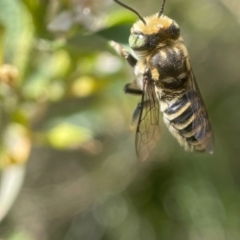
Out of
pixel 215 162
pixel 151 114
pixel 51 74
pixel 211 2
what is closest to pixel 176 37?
pixel 151 114

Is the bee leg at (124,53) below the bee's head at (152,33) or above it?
below

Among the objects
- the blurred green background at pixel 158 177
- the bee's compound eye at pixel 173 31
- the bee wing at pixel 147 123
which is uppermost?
the bee's compound eye at pixel 173 31

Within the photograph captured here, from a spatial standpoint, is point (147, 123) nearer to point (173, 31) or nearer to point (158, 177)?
point (173, 31)

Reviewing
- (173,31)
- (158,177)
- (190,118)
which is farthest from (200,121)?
(158,177)

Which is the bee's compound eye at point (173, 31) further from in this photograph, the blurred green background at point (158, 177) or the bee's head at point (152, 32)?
the blurred green background at point (158, 177)

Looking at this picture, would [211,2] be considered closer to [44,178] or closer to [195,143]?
[44,178]

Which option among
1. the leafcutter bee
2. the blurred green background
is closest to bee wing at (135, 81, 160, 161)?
the leafcutter bee

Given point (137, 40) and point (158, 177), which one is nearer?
point (137, 40)

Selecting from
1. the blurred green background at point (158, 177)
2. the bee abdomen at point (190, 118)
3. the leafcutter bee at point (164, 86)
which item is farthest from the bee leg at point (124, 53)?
the blurred green background at point (158, 177)
